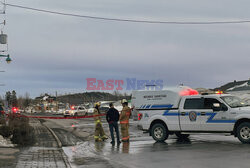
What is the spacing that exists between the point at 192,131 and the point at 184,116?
0.70m

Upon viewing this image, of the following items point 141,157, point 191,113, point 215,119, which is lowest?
point 141,157

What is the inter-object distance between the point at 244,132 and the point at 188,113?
243cm

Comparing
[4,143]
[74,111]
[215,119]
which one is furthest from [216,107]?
[74,111]

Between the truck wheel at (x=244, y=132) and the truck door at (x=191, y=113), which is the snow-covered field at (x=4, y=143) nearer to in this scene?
the truck door at (x=191, y=113)

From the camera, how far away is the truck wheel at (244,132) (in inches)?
528

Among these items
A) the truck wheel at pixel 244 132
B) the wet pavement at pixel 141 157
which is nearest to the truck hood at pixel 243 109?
Answer: the truck wheel at pixel 244 132

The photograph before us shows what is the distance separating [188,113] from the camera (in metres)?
15.0

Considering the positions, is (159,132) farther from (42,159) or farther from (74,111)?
(74,111)

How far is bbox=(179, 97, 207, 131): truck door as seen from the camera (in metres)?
14.8

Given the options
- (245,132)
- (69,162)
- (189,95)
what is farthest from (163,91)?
(69,162)

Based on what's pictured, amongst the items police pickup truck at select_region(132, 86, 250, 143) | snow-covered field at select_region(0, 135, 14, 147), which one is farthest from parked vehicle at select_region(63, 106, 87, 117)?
snow-covered field at select_region(0, 135, 14, 147)

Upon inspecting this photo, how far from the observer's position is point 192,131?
14.9 meters

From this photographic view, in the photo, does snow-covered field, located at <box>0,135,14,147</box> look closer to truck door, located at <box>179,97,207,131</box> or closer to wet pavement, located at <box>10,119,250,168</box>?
wet pavement, located at <box>10,119,250,168</box>

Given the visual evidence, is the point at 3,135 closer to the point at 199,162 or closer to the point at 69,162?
the point at 69,162
